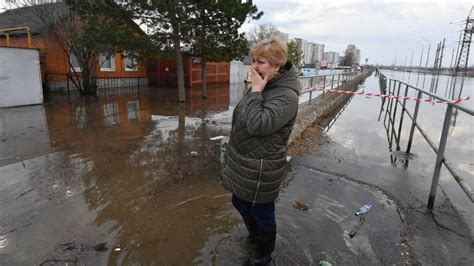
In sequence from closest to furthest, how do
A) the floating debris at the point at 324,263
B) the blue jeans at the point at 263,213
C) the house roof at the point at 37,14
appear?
1. the blue jeans at the point at 263,213
2. the floating debris at the point at 324,263
3. the house roof at the point at 37,14

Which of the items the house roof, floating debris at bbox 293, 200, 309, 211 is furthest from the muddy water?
the house roof

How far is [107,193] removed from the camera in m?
3.62

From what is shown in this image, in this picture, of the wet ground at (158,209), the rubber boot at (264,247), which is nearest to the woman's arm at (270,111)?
the rubber boot at (264,247)

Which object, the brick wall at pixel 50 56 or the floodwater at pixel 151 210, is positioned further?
the brick wall at pixel 50 56

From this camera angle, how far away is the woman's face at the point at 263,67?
1.98 meters

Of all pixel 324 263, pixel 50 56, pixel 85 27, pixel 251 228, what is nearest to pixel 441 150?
pixel 324 263

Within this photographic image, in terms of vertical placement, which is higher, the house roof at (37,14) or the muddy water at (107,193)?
the house roof at (37,14)

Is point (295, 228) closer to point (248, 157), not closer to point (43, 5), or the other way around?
point (248, 157)

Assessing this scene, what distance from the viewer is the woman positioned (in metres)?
1.91

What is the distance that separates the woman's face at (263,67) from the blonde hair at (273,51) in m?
0.02

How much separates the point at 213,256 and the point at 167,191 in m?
1.40

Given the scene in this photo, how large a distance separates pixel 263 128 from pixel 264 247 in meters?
1.00

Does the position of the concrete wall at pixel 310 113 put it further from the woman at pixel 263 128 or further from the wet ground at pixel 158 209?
the woman at pixel 263 128

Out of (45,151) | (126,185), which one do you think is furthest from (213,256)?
(45,151)
